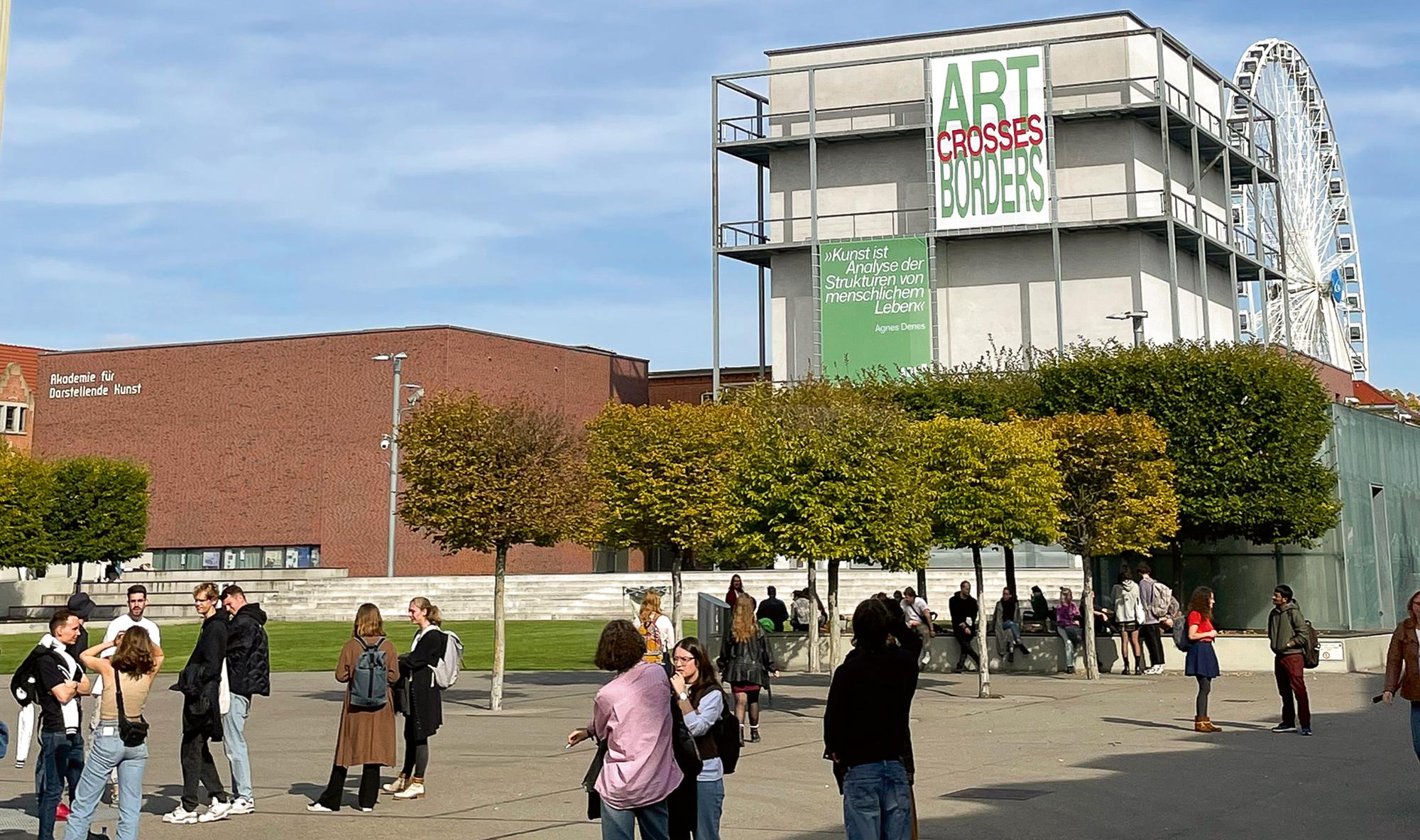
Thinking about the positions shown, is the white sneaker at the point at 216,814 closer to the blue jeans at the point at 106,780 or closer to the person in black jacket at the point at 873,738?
the blue jeans at the point at 106,780

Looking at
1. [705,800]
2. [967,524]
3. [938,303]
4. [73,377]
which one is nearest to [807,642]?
[967,524]

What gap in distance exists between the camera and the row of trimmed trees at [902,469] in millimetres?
22062

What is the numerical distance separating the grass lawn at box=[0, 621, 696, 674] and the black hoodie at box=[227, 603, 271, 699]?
17.5m

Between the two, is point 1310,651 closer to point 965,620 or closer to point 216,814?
point 965,620

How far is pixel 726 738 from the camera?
27.8ft

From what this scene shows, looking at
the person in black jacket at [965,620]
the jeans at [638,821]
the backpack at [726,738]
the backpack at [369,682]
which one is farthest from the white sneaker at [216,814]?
the person in black jacket at [965,620]

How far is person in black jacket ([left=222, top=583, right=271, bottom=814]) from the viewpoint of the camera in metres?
12.6

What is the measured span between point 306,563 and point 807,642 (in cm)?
4019

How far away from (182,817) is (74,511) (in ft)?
155

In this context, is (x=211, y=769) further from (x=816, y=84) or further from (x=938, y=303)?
(x=816, y=84)

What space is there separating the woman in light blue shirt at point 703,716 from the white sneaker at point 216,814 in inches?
211

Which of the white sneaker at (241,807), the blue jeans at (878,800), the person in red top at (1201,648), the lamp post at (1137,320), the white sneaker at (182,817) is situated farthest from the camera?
the lamp post at (1137,320)

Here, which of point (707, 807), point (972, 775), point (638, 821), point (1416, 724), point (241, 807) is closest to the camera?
point (638, 821)

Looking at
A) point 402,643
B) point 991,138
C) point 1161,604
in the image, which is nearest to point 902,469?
point 1161,604
